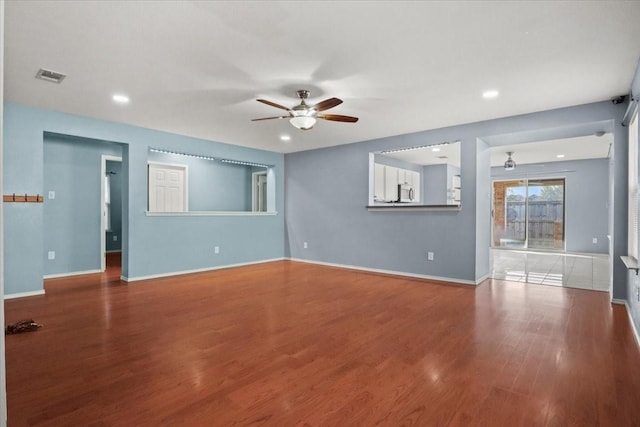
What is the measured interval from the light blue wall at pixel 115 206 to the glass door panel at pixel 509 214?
9.53m

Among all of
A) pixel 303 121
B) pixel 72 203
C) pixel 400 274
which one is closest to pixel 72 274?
pixel 72 203

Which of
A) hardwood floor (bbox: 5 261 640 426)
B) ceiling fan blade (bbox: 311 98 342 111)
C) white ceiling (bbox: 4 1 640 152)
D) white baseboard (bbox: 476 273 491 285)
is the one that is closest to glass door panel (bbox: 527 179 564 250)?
white baseboard (bbox: 476 273 491 285)

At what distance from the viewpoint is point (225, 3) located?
2.15 metres

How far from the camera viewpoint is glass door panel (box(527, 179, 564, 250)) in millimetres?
8883

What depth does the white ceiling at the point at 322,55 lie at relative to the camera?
2.24 m

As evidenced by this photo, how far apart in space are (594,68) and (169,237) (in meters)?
5.70

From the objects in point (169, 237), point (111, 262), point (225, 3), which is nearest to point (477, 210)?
point (225, 3)

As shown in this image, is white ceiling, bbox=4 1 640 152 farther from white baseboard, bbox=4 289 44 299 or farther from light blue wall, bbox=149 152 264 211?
light blue wall, bbox=149 152 264 211

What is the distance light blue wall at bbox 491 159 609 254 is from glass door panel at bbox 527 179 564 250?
21 cm

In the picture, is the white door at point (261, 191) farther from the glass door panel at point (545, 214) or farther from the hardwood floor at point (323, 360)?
the glass door panel at point (545, 214)

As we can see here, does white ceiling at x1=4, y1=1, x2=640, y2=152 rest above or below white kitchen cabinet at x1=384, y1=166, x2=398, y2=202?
above

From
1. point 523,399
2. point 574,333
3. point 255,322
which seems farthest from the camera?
point 255,322

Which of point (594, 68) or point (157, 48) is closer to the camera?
point (157, 48)

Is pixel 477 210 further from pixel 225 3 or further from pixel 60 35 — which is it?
pixel 60 35
